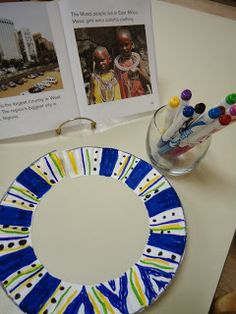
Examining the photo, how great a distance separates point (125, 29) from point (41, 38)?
A: 0.17 metres

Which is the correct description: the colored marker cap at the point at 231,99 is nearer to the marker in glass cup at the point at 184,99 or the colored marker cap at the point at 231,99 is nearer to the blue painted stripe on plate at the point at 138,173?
the marker in glass cup at the point at 184,99

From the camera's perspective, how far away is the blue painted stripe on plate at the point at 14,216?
44 cm

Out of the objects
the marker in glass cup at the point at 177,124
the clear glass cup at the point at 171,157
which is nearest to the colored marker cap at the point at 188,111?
the marker in glass cup at the point at 177,124

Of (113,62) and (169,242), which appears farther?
(113,62)

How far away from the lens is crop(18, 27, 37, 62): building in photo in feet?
1.70

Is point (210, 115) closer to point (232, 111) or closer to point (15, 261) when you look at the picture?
point (232, 111)

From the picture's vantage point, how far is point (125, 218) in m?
0.47

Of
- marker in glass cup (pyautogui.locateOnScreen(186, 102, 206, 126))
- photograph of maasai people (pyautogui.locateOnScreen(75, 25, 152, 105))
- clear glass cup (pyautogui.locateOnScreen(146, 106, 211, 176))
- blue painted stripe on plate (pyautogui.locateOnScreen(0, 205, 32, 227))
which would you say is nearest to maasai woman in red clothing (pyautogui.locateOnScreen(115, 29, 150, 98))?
photograph of maasai people (pyautogui.locateOnScreen(75, 25, 152, 105))

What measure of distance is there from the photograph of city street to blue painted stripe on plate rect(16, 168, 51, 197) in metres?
0.16

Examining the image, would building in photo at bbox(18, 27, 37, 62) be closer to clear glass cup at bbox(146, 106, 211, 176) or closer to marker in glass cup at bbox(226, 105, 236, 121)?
clear glass cup at bbox(146, 106, 211, 176)

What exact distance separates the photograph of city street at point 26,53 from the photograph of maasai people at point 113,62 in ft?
0.20

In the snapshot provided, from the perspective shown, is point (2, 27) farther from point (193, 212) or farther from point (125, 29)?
point (193, 212)

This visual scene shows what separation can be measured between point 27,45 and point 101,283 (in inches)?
17.3

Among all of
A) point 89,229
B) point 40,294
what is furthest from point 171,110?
point 40,294
